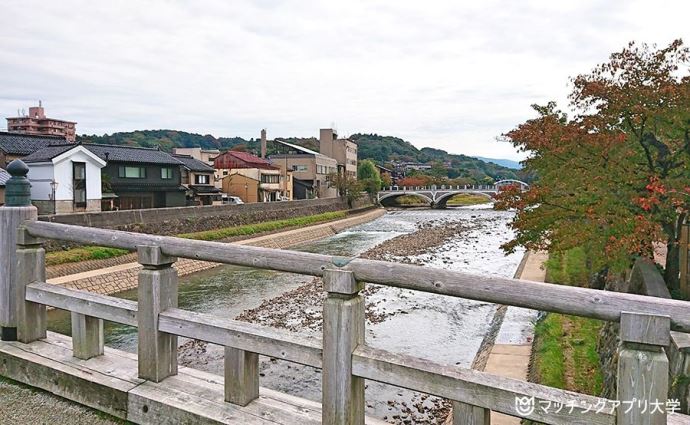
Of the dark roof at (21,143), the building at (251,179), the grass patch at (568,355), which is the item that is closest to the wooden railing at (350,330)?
the grass patch at (568,355)

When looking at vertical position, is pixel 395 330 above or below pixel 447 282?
below

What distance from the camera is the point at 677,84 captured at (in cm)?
673

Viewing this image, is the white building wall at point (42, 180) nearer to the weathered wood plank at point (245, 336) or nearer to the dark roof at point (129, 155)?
the dark roof at point (129, 155)

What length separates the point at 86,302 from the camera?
2.94 meters

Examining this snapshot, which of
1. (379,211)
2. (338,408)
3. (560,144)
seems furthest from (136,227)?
(379,211)

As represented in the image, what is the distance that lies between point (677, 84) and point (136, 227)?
744 inches

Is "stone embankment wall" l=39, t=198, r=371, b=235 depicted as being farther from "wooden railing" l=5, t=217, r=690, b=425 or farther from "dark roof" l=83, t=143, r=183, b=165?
"wooden railing" l=5, t=217, r=690, b=425

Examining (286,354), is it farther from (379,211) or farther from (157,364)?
(379,211)

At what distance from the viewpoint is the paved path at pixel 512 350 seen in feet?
23.8

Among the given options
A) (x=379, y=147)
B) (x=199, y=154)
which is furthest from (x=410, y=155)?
(x=199, y=154)

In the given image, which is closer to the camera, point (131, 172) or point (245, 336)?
point (245, 336)

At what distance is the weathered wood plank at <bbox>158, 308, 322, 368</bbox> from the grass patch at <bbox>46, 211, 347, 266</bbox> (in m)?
0.71

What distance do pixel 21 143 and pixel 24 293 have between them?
26.1 meters

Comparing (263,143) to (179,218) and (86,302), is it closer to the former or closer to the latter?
(179,218)
